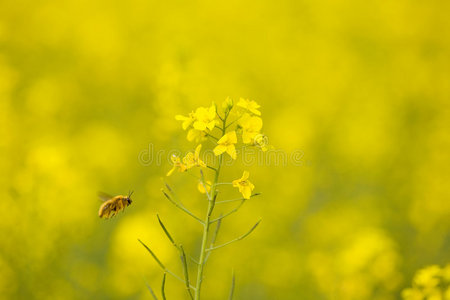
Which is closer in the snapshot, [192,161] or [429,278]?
[192,161]

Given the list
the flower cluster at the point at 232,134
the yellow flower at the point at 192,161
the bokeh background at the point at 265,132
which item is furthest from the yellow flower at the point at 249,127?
the bokeh background at the point at 265,132

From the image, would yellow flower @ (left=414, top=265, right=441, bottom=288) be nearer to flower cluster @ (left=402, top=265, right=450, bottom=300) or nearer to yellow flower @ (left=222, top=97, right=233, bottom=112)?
flower cluster @ (left=402, top=265, right=450, bottom=300)

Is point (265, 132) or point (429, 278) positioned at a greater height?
point (265, 132)

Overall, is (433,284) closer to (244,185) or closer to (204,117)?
(244,185)

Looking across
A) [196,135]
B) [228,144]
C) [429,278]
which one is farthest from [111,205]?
[429,278]

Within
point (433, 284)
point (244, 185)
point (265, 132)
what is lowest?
point (244, 185)

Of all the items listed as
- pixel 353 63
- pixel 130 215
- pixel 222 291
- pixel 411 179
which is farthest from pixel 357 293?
pixel 353 63
